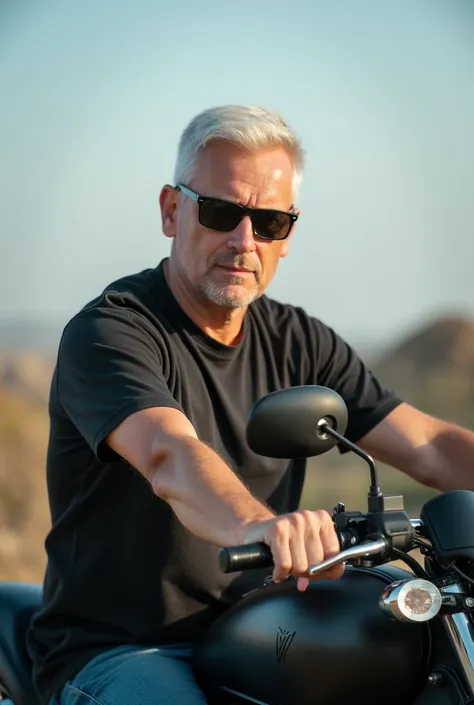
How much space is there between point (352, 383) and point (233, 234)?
23.9 inches

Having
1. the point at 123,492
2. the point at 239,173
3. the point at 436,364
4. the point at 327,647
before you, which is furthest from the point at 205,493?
the point at 436,364

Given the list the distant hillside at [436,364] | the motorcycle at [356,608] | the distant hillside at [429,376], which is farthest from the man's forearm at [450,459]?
the distant hillside at [436,364]

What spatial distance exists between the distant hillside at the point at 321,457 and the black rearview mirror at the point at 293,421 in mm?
5067

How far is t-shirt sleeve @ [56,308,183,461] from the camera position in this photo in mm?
2176

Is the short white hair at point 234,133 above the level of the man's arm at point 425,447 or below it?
above

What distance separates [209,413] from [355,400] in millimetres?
554

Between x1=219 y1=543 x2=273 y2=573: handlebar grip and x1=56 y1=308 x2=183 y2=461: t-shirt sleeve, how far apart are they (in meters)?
0.61

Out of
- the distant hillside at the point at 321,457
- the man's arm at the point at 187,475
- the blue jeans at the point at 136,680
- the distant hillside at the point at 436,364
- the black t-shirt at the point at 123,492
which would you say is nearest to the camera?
the man's arm at the point at 187,475

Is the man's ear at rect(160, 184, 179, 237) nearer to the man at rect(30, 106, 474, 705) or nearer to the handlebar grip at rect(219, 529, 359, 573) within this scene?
the man at rect(30, 106, 474, 705)

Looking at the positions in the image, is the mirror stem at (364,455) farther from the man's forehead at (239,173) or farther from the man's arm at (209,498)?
the man's forehead at (239,173)

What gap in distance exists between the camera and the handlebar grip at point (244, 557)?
154cm

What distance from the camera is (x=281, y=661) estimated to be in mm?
1879

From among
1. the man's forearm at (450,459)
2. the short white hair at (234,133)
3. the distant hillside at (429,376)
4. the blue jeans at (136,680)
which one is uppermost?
the short white hair at (234,133)

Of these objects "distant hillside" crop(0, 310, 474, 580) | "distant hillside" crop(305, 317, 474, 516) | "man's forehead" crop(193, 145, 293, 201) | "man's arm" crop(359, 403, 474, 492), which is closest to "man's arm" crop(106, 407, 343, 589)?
"man's forehead" crop(193, 145, 293, 201)
